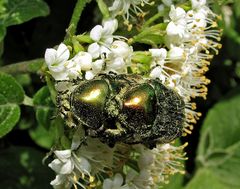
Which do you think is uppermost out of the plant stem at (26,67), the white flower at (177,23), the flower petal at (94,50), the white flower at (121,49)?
the flower petal at (94,50)

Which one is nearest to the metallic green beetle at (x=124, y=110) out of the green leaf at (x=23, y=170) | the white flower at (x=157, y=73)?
the white flower at (x=157, y=73)

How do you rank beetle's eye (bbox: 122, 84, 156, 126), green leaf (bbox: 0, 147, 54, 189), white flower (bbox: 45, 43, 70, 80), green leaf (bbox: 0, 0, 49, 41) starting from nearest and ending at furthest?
beetle's eye (bbox: 122, 84, 156, 126) → white flower (bbox: 45, 43, 70, 80) → green leaf (bbox: 0, 0, 49, 41) → green leaf (bbox: 0, 147, 54, 189)

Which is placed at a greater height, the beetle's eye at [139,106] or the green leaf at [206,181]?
the beetle's eye at [139,106]

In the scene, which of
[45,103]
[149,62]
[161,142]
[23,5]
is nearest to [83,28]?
[23,5]

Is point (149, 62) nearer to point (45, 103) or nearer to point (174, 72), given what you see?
point (174, 72)

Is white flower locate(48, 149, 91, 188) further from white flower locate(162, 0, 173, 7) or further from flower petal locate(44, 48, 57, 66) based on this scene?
white flower locate(162, 0, 173, 7)

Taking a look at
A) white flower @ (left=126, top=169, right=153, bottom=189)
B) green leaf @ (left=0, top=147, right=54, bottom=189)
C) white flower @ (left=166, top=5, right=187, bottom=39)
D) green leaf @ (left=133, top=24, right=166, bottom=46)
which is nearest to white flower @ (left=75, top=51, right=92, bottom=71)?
green leaf @ (left=133, top=24, right=166, bottom=46)

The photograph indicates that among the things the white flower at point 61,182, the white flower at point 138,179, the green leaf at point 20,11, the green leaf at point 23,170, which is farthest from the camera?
the green leaf at point 23,170

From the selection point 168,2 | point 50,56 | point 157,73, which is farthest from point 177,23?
point 50,56

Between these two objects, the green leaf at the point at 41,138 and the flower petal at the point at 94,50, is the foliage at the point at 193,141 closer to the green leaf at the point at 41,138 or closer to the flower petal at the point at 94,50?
the green leaf at the point at 41,138
